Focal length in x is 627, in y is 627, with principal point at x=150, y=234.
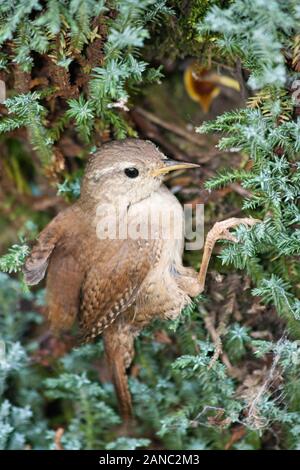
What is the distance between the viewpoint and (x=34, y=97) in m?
2.09

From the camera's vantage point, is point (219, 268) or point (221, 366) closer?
point (221, 366)

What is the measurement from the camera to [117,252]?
87.6 inches

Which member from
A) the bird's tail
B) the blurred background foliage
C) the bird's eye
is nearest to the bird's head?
the bird's eye

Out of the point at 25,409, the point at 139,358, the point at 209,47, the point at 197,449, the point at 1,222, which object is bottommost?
the point at 197,449

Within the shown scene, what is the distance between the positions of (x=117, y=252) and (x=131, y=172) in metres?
0.29

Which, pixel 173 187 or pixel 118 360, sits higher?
pixel 173 187

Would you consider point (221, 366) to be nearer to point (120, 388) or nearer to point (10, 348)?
point (120, 388)

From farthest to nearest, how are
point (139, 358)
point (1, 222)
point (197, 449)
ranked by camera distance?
1. point (1, 222)
2. point (139, 358)
3. point (197, 449)

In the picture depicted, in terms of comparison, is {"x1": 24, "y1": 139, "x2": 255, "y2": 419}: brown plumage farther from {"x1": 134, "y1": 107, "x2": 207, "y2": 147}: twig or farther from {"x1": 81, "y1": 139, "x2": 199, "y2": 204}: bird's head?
{"x1": 134, "y1": 107, "x2": 207, "y2": 147}: twig

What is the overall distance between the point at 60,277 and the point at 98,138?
1.87 ft

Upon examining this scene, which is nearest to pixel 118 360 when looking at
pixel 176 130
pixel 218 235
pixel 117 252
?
pixel 117 252

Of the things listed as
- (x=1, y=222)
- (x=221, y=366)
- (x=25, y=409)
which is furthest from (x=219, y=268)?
(x=1, y=222)

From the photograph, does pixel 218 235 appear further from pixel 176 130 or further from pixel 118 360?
pixel 176 130

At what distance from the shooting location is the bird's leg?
2.10 m
